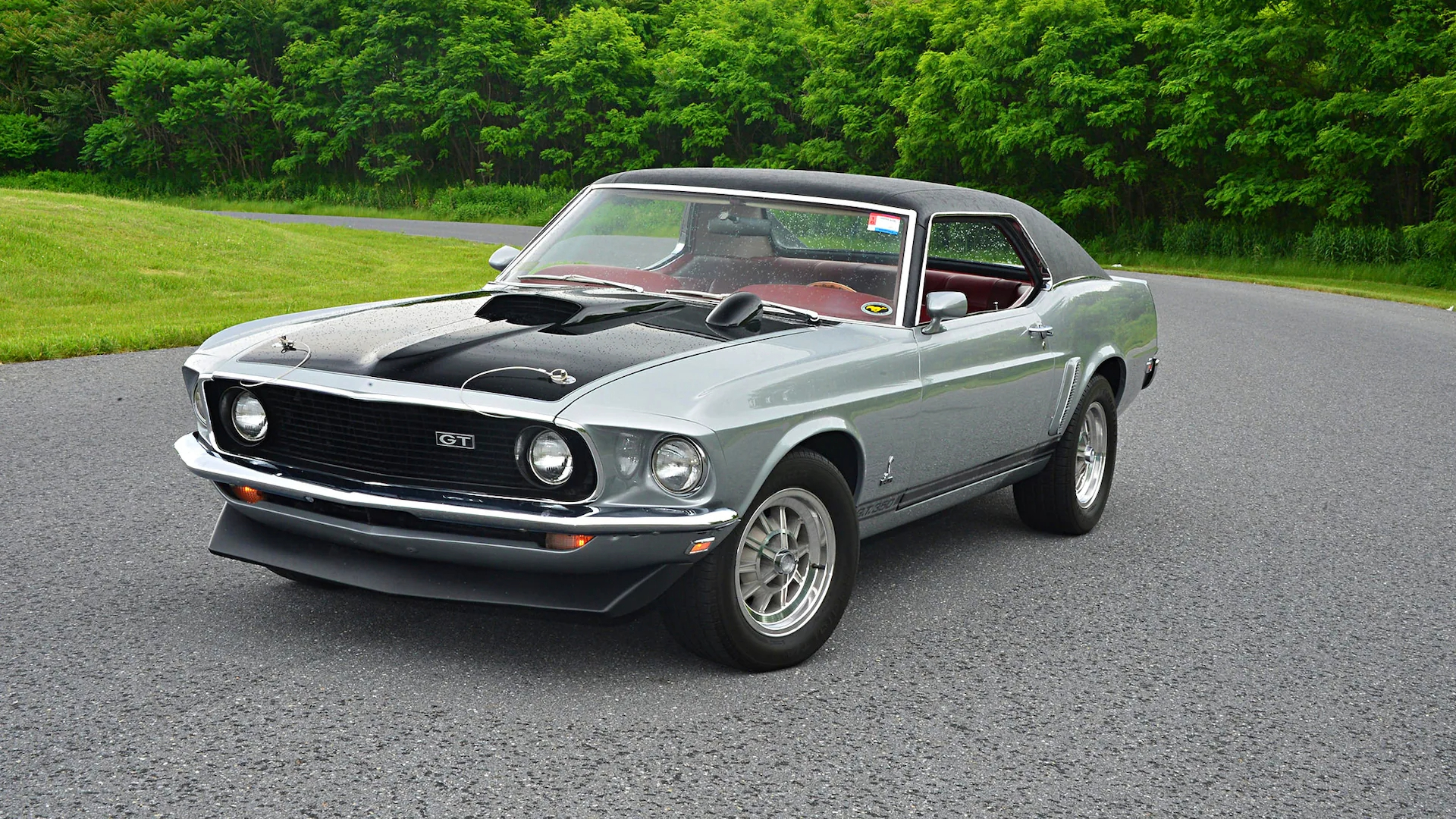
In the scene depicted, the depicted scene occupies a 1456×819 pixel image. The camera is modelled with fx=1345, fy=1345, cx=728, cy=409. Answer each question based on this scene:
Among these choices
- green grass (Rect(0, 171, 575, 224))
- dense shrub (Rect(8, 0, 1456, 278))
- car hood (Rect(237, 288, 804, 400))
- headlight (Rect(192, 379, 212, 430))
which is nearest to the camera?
car hood (Rect(237, 288, 804, 400))

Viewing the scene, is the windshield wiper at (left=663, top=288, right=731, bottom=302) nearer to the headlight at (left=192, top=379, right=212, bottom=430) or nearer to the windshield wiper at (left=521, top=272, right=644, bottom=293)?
the windshield wiper at (left=521, top=272, right=644, bottom=293)

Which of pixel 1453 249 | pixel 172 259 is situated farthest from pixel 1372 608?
pixel 1453 249

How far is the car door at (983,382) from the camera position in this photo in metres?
4.82

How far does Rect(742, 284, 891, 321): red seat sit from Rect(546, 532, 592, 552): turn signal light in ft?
4.73

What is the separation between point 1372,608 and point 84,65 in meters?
65.2

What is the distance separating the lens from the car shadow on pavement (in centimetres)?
407

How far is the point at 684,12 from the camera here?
53781 millimetres

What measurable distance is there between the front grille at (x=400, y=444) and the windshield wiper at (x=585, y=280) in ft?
4.79

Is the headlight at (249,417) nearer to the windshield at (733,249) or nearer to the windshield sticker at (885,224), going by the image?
the windshield at (733,249)

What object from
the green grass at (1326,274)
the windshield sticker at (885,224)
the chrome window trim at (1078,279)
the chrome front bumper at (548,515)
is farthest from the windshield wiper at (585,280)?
the green grass at (1326,274)

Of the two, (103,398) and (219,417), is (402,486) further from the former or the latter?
(103,398)

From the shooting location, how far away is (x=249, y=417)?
4.24 metres

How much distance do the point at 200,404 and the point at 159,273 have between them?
1486 cm

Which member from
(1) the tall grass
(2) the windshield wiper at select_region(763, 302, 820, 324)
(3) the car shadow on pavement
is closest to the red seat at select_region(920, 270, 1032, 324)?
(2) the windshield wiper at select_region(763, 302, 820, 324)
